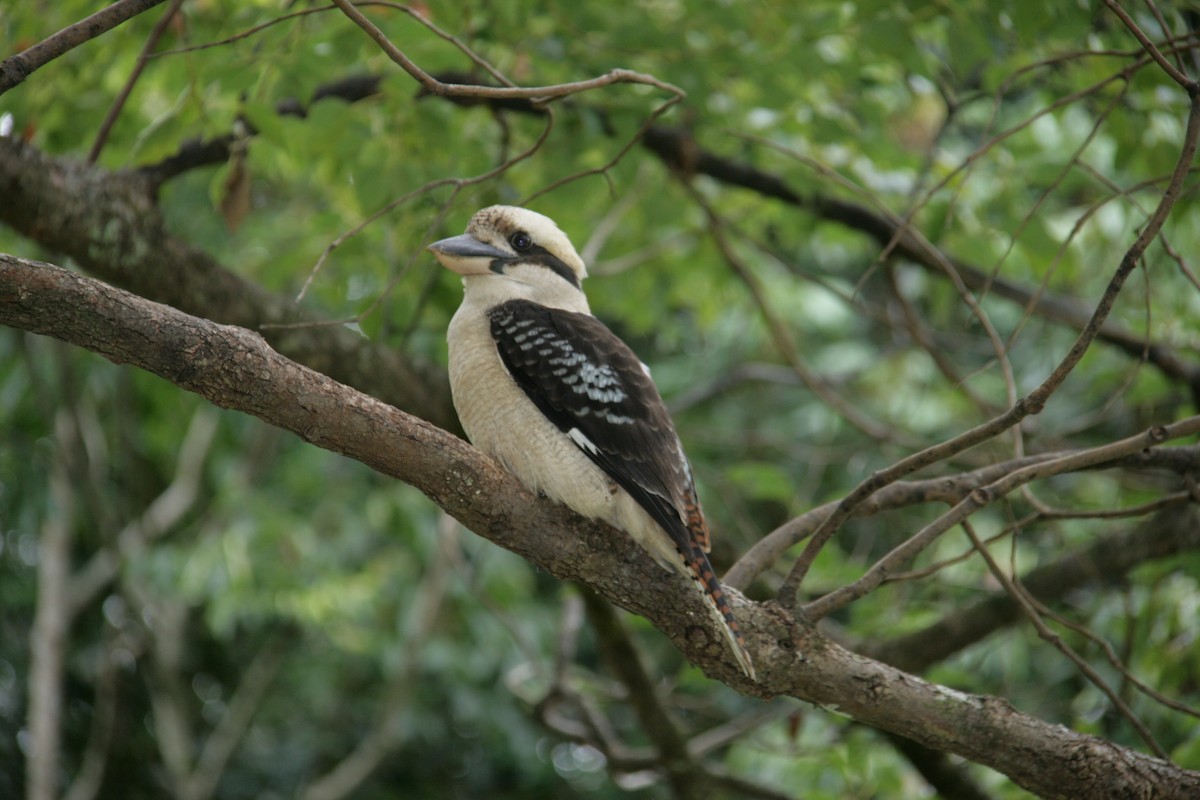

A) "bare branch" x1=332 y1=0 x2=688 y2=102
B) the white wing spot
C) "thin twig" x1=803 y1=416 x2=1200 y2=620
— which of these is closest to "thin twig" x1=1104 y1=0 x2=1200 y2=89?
"thin twig" x1=803 y1=416 x2=1200 y2=620

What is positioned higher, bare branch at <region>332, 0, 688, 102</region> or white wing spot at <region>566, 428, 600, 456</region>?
bare branch at <region>332, 0, 688, 102</region>

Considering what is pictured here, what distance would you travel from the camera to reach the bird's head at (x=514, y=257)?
121 inches

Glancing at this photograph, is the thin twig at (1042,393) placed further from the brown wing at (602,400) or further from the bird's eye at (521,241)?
the bird's eye at (521,241)

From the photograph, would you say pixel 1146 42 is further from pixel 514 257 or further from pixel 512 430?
pixel 514 257

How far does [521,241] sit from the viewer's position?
321cm

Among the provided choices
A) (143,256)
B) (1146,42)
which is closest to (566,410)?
(143,256)

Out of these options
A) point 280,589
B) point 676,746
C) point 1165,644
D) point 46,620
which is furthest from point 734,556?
point 46,620

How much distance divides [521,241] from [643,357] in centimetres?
549

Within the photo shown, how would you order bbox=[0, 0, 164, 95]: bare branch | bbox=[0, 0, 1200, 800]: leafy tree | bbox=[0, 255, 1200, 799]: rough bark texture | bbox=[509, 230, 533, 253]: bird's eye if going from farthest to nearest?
bbox=[509, 230, 533, 253]: bird's eye → bbox=[0, 0, 1200, 800]: leafy tree → bbox=[0, 255, 1200, 799]: rough bark texture → bbox=[0, 0, 164, 95]: bare branch

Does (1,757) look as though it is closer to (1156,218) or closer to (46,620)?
(46,620)

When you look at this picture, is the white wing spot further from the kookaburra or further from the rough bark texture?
the rough bark texture

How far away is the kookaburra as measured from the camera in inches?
Answer: 100

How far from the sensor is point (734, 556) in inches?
157

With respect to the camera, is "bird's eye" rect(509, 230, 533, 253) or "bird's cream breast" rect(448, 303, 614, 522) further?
"bird's eye" rect(509, 230, 533, 253)
